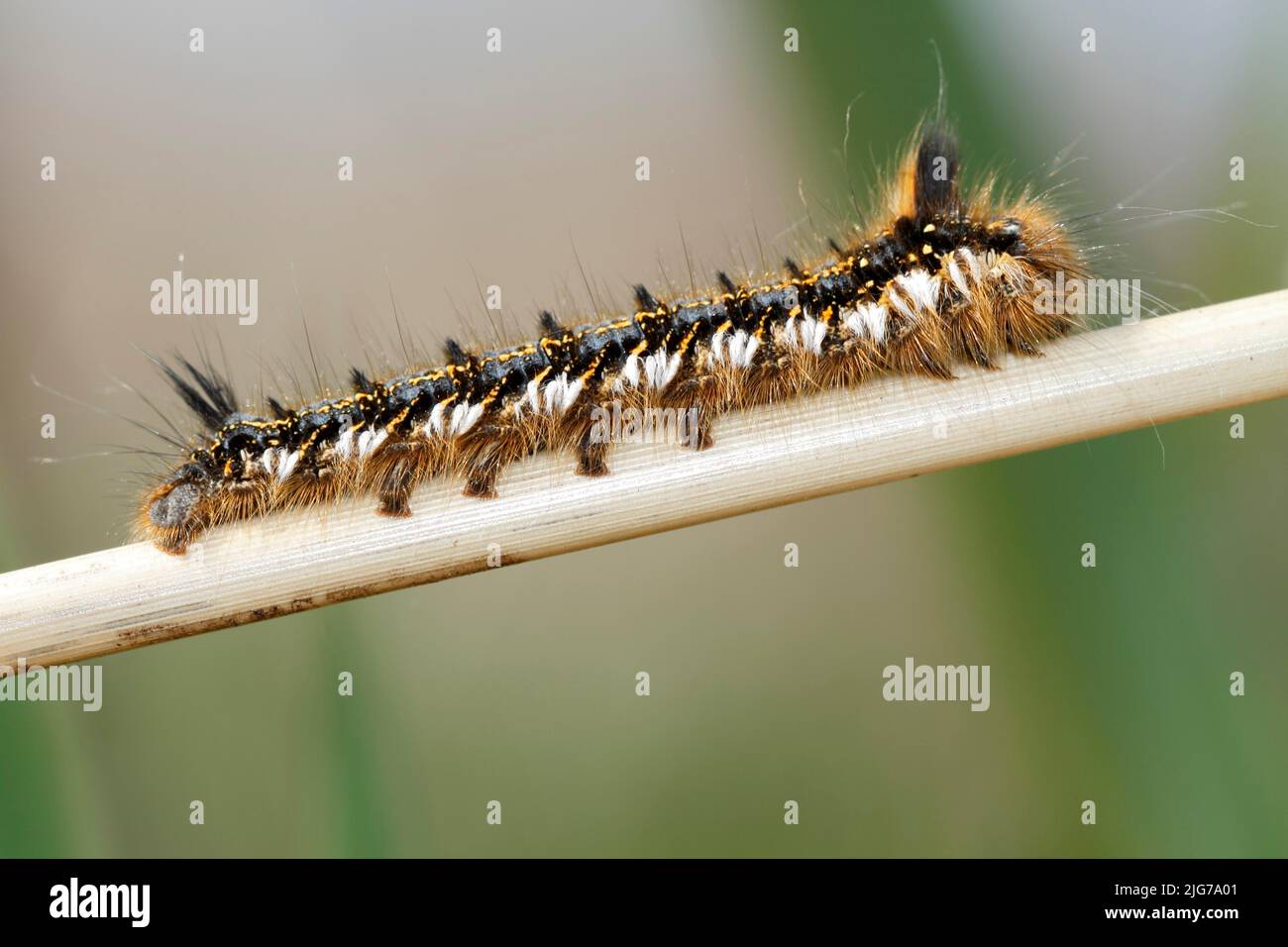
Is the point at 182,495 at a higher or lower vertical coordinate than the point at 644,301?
lower

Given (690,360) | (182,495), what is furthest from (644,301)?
(182,495)

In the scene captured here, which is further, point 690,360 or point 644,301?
point 644,301

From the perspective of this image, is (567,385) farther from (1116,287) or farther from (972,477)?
(972,477)

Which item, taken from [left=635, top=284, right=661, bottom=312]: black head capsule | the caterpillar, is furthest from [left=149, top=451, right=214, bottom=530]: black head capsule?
[left=635, top=284, right=661, bottom=312]: black head capsule

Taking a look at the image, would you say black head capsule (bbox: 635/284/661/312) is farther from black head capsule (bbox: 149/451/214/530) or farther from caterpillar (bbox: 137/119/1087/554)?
black head capsule (bbox: 149/451/214/530)

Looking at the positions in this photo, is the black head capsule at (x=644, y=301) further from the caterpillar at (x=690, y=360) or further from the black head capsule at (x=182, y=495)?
the black head capsule at (x=182, y=495)

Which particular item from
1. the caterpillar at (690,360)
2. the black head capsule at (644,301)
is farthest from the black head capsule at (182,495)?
the black head capsule at (644,301)

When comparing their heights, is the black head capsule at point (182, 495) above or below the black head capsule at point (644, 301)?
below

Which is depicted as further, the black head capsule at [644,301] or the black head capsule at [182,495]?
the black head capsule at [644,301]

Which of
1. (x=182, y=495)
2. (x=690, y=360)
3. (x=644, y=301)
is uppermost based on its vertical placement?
(x=644, y=301)

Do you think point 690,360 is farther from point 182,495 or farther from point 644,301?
point 182,495
